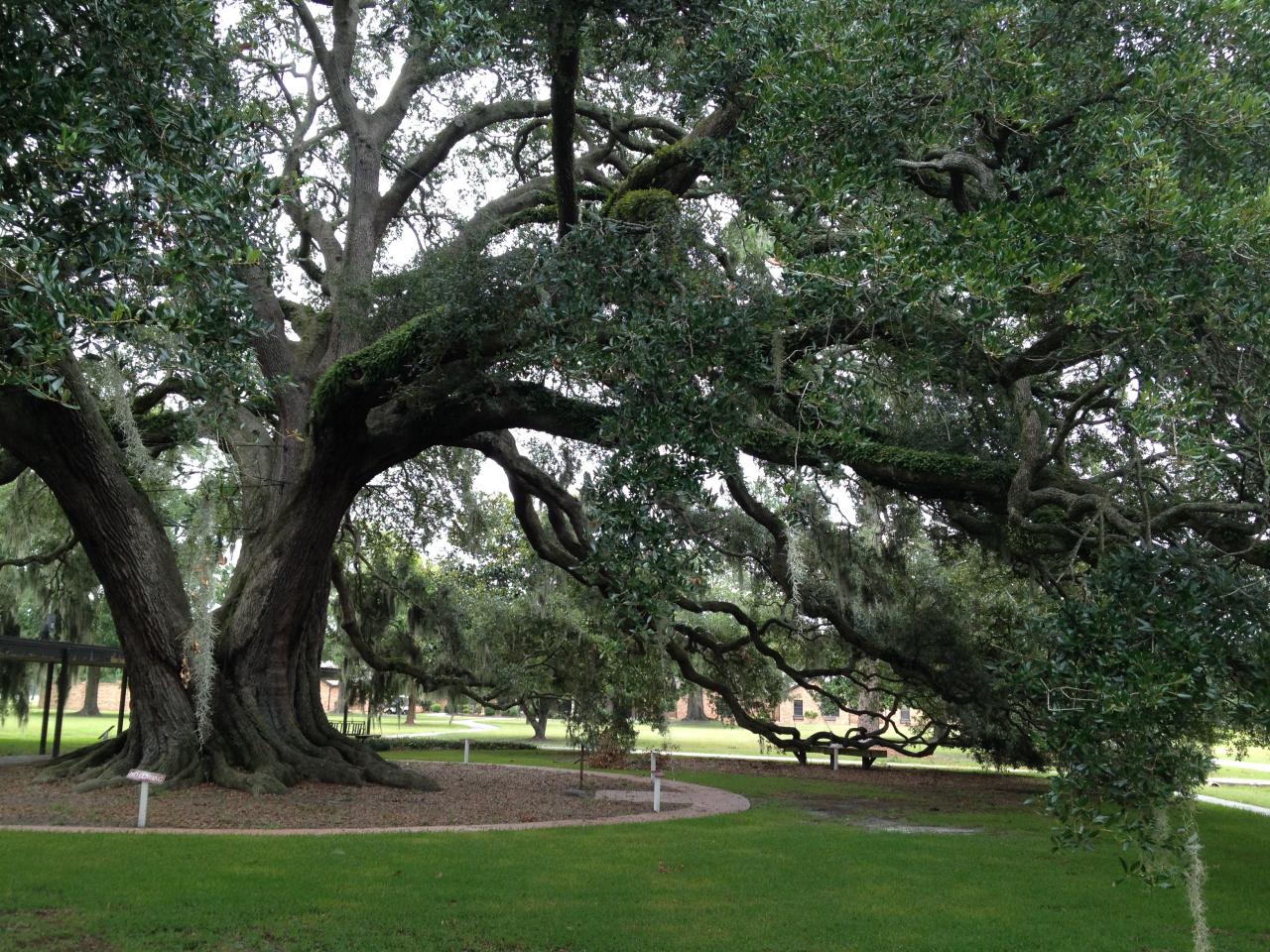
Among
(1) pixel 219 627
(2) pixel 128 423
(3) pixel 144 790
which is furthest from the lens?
(1) pixel 219 627

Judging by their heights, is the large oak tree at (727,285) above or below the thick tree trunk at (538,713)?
above

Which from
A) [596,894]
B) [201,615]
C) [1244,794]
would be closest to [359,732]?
[201,615]

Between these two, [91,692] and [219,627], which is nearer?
[219,627]

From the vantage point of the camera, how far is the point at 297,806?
10.8 metres

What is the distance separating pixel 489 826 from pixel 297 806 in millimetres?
2106

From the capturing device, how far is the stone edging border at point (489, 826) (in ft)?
29.8

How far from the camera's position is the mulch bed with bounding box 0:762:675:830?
32.4 ft

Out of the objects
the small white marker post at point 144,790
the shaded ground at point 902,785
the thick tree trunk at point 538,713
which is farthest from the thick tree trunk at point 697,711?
the small white marker post at point 144,790

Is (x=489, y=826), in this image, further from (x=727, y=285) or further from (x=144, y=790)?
(x=727, y=285)

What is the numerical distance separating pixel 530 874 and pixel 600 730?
814 centimetres

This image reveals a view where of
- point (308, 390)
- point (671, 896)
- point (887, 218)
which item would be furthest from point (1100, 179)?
point (308, 390)

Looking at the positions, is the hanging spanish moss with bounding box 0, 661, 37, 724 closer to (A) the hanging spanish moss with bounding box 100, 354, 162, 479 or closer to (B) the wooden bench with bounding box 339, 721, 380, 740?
(B) the wooden bench with bounding box 339, 721, 380, 740

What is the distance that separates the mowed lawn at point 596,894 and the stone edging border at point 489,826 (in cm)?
34

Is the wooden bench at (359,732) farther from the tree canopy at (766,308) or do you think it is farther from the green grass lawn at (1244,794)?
the green grass lawn at (1244,794)
